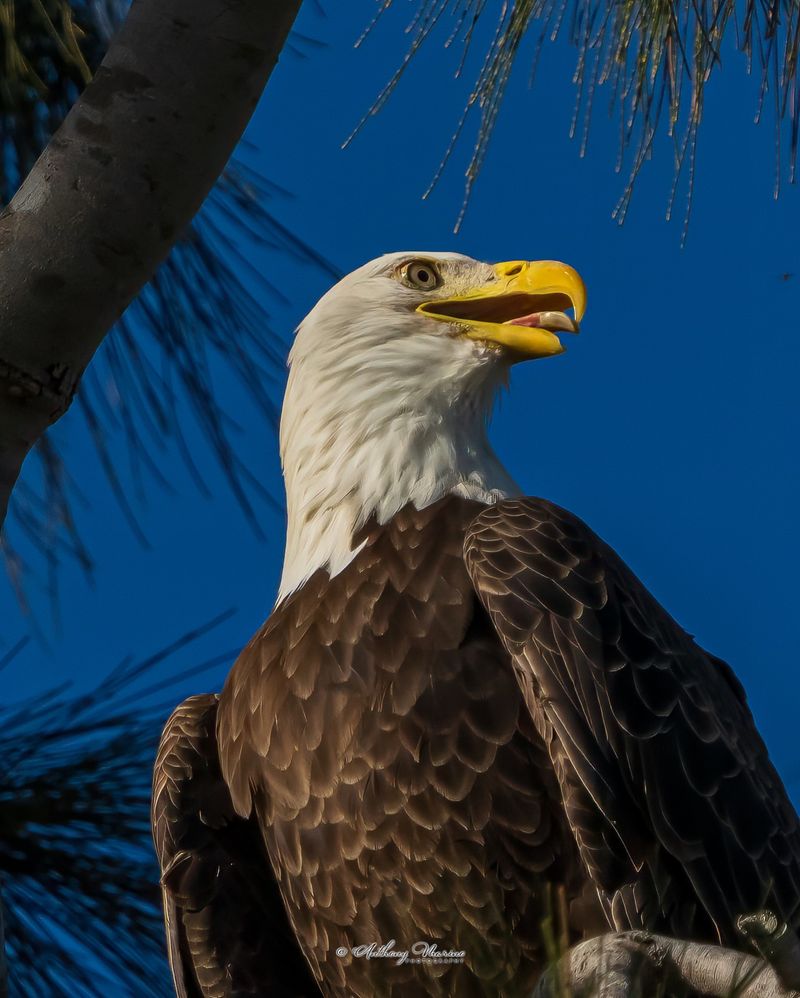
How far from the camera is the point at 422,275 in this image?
12.2ft

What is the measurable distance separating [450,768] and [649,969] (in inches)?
44.4

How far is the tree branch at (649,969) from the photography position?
4.89ft

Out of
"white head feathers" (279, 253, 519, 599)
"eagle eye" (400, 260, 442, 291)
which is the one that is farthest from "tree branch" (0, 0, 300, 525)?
"eagle eye" (400, 260, 442, 291)

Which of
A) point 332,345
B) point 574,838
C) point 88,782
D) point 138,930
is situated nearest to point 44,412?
point 574,838

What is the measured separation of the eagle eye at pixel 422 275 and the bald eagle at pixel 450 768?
33cm

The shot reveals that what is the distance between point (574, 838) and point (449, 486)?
0.90 metres

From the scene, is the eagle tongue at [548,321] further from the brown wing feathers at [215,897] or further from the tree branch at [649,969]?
the tree branch at [649,969]

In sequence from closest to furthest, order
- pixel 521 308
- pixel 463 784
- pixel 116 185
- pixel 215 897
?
pixel 116 185 → pixel 463 784 → pixel 215 897 → pixel 521 308

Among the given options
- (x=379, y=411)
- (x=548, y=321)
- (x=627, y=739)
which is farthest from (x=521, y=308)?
(x=627, y=739)

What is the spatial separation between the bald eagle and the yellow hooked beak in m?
0.01

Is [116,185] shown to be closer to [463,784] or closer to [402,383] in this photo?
[463,784]

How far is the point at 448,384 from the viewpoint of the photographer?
354cm

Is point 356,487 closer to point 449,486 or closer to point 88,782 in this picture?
point 449,486

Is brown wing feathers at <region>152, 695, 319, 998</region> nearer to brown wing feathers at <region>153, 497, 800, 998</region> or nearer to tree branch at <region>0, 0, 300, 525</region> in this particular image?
brown wing feathers at <region>153, 497, 800, 998</region>
